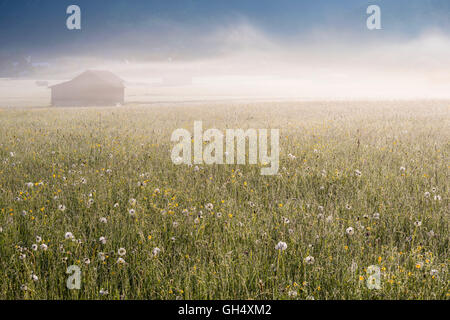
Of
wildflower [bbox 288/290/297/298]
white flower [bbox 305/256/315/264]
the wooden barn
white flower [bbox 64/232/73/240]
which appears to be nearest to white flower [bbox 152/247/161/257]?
white flower [bbox 64/232/73/240]

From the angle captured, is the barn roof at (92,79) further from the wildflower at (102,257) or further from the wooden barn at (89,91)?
the wildflower at (102,257)

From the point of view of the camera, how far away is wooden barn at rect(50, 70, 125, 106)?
61656 mm

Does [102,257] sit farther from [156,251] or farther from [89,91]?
[89,91]

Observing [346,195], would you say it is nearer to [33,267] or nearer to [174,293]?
[174,293]

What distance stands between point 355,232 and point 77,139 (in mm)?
9223

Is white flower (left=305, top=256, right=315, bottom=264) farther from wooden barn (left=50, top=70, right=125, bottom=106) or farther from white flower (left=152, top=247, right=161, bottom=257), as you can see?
wooden barn (left=50, top=70, right=125, bottom=106)

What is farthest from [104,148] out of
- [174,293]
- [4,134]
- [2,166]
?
[174,293]

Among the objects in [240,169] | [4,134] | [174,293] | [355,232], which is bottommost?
[174,293]

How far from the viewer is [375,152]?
7652 millimetres

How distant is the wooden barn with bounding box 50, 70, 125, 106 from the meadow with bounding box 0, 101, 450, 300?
58440mm

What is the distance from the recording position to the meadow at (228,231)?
2.77 m

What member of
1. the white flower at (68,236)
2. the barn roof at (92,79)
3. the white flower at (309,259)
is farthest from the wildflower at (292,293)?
the barn roof at (92,79)

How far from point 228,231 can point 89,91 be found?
218 feet

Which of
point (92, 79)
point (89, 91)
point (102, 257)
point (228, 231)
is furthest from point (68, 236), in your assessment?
point (92, 79)
